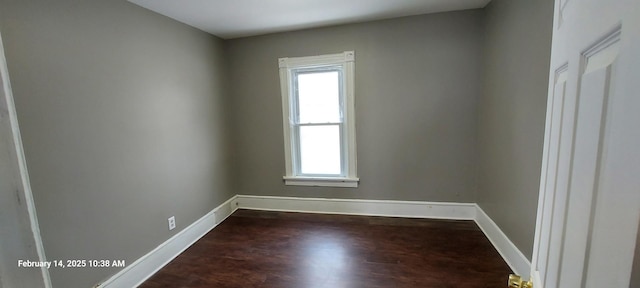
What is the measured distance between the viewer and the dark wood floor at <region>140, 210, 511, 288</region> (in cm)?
200

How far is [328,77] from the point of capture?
10.1ft

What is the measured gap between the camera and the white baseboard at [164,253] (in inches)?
76.7

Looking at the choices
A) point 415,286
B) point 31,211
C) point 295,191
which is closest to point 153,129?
point 295,191

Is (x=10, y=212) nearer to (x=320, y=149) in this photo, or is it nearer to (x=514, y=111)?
(x=514, y=111)

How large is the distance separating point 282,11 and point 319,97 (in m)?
1.05

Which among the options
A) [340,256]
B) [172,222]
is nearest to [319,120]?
[340,256]

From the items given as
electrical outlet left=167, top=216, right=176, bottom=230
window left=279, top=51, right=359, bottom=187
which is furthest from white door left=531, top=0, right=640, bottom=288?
electrical outlet left=167, top=216, right=176, bottom=230

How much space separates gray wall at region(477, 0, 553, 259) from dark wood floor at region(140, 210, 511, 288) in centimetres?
40

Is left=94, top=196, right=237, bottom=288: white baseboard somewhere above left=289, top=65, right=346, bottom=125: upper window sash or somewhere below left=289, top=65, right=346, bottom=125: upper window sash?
below

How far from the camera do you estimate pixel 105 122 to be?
6.06ft

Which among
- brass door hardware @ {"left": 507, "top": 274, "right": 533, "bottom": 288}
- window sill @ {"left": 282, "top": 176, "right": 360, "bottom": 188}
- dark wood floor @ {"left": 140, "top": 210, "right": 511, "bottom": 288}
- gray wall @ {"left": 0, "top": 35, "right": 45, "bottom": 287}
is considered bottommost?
dark wood floor @ {"left": 140, "top": 210, "right": 511, "bottom": 288}

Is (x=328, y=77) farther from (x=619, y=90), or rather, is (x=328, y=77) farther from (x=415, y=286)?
(x=619, y=90)

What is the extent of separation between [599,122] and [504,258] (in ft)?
7.51

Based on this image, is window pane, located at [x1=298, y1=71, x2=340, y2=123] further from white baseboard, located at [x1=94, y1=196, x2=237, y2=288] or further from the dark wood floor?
white baseboard, located at [x1=94, y1=196, x2=237, y2=288]
